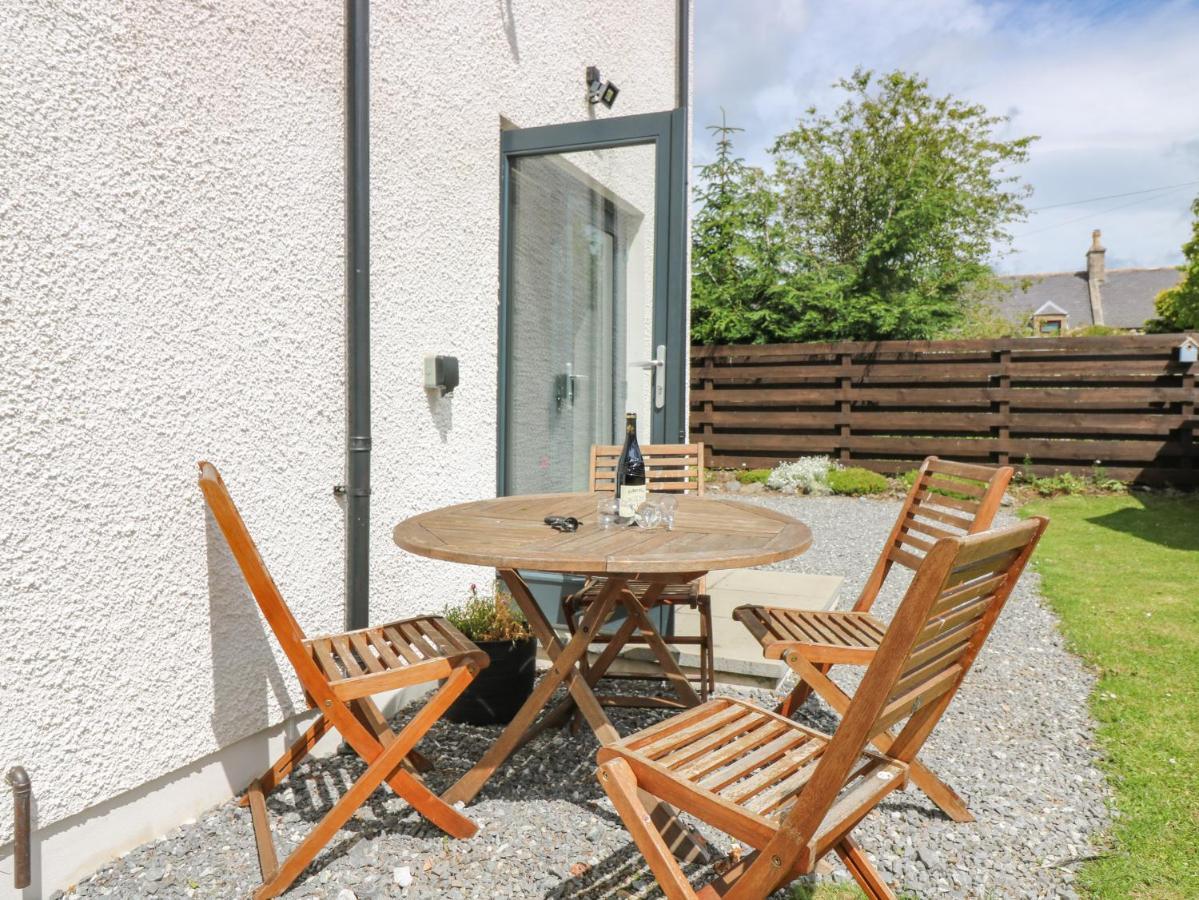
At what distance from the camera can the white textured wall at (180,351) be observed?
170 cm

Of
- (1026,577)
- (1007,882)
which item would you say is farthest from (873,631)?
(1026,577)

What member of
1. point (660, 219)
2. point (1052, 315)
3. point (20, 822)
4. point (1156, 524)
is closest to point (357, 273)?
point (660, 219)

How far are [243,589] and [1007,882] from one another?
2152mm

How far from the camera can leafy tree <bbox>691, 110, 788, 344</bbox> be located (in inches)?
395

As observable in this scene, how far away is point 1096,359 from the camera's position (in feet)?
27.6

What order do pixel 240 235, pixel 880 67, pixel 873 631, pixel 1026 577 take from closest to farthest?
pixel 240 235, pixel 873 631, pixel 1026 577, pixel 880 67

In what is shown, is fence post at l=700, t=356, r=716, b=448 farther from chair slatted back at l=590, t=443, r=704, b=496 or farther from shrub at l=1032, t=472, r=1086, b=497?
chair slatted back at l=590, t=443, r=704, b=496

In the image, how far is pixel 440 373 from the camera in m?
3.13

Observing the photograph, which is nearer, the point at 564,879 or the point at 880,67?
the point at 564,879

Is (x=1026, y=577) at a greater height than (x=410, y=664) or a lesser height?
lesser

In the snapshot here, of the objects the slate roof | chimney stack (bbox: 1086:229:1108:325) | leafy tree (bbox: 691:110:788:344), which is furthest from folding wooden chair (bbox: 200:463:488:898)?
chimney stack (bbox: 1086:229:1108:325)

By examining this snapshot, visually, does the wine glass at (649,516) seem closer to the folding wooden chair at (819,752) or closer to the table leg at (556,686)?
the table leg at (556,686)

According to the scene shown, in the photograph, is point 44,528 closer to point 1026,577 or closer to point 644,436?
point 644,436

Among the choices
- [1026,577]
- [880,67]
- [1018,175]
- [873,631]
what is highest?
[880,67]
